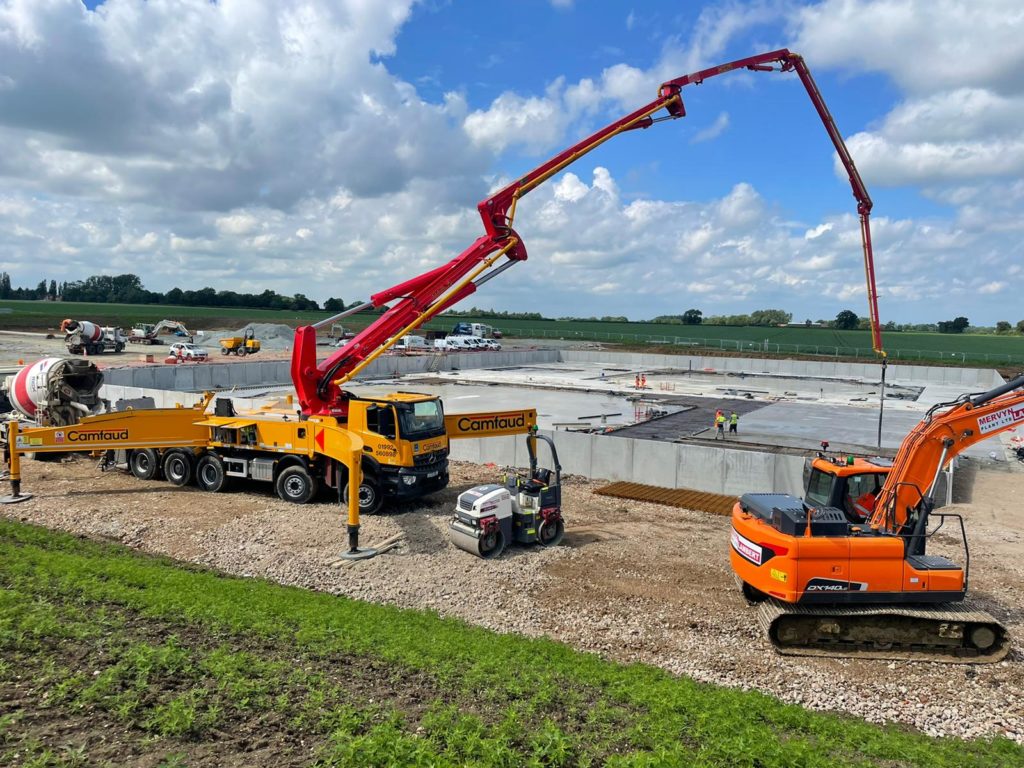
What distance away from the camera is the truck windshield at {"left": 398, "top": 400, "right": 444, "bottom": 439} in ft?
47.5

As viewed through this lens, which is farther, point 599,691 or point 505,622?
point 505,622

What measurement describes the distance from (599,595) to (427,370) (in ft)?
131

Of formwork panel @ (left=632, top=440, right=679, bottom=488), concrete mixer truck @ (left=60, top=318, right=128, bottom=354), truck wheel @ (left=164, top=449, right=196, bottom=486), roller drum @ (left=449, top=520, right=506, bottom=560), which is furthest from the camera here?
concrete mixer truck @ (left=60, top=318, right=128, bottom=354)

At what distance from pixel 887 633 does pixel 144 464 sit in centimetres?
1669

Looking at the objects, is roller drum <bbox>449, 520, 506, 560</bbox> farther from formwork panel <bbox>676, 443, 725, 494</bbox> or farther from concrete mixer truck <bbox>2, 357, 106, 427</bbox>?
concrete mixer truck <bbox>2, 357, 106, 427</bbox>

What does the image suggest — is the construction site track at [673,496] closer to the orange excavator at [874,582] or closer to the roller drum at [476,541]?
the roller drum at [476,541]

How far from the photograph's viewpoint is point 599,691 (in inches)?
285

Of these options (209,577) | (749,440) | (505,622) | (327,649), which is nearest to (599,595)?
(505,622)

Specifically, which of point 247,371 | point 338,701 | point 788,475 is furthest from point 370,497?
point 247,371

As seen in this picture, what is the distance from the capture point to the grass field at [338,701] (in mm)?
5512

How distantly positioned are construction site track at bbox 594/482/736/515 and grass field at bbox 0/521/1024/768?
856 centimetres

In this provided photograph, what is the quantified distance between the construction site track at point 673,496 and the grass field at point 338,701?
28.1ft

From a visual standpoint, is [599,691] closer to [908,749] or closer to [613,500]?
[908,749]

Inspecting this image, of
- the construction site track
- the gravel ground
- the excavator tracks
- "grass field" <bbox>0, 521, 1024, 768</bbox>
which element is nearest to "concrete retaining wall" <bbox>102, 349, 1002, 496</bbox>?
the construction site track
